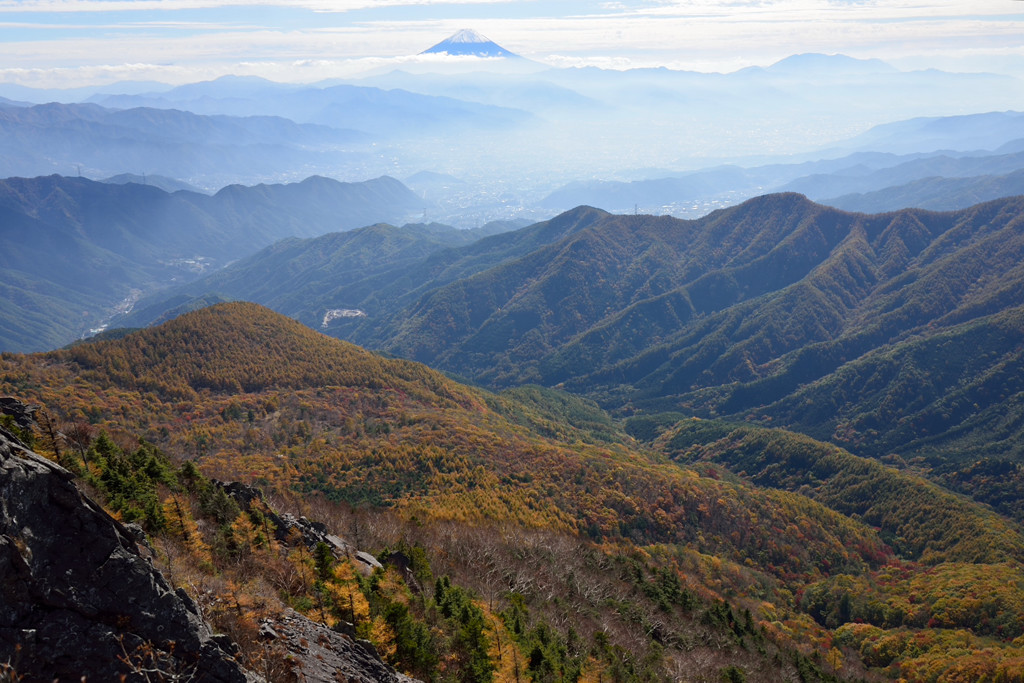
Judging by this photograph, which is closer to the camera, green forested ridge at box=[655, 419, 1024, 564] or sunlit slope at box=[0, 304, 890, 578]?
sunlit slope at box=[0, 304, 890, 578]

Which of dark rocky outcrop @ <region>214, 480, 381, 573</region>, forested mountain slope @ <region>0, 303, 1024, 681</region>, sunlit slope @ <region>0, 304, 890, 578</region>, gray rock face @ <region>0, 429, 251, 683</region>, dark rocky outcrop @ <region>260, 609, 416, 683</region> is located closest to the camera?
gray rock face @ <region>0, 429, 251, 683</region>

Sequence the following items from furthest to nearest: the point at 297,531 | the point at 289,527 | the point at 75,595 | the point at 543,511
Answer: the point at 543,511
the point at 289,527
the point at 297,531
the point at 75,595

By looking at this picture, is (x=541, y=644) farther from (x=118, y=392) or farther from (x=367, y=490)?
(x=118, y=392)

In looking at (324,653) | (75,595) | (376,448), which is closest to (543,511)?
(376,448)

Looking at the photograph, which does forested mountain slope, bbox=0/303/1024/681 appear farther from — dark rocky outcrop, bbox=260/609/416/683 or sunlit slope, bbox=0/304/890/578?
dark rocky outcrop, bbox=260/609/416/683

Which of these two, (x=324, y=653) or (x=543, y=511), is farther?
(x=543, y=511)

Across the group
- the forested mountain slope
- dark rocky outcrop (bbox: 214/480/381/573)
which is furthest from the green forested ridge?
dark rocky outcrop (bbox: 214/480/381/573)

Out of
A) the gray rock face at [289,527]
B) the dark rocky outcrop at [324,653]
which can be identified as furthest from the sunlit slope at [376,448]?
the dark rocky outcrop at [324,653]

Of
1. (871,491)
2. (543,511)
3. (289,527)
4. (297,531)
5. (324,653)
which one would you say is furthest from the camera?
(871,491)

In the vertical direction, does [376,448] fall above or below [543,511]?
above

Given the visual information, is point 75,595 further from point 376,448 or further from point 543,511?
point 376,448
